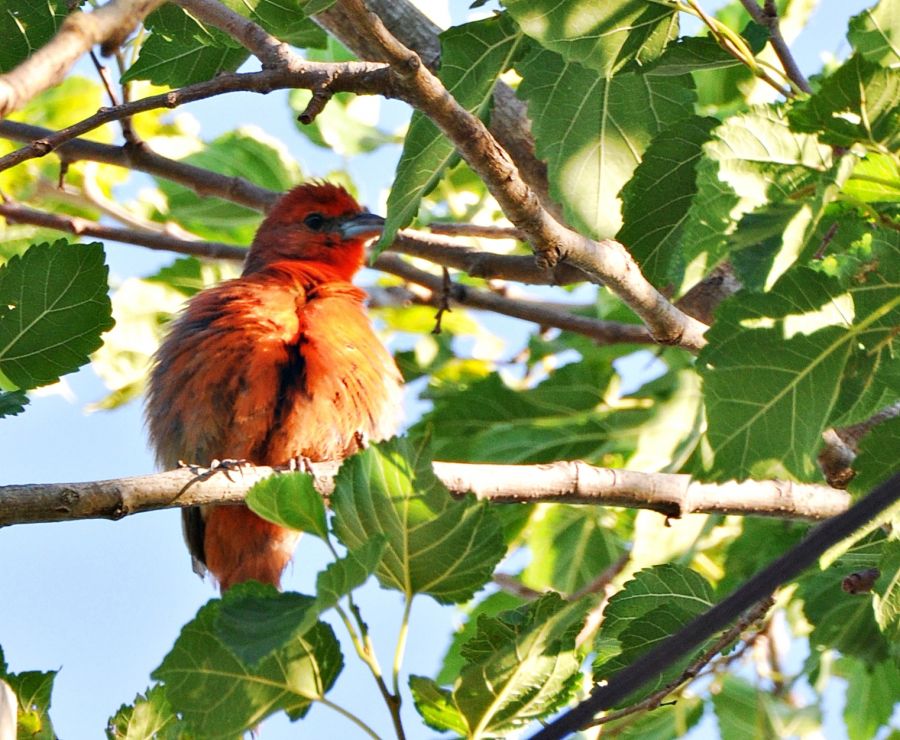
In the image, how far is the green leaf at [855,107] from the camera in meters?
2.34

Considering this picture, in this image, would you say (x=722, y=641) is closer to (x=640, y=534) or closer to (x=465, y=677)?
(x=465, y=677)

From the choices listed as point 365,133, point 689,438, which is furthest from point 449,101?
point 365,133

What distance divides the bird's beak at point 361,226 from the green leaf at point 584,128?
118 inches

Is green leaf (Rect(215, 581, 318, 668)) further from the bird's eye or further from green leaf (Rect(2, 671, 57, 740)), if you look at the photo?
the bird's eye

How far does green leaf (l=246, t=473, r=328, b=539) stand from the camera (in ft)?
7.32

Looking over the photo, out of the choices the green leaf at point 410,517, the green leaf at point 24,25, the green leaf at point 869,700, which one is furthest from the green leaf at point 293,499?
the green leaf at point 869,700

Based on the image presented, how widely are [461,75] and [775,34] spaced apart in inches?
30.6

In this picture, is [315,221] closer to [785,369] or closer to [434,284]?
[434,284]

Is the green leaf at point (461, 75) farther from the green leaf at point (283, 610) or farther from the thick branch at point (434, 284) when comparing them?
the thick branch at point (434, 284)

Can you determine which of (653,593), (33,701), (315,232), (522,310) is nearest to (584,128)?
(653,593)

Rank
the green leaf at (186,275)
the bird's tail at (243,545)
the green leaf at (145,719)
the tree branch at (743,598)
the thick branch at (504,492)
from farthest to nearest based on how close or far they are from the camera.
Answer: the green leaf at (186,275), the bird's tail at (243,545), the green leaf at (145,719), the thick branch at (504,492), the tree branch at (743,598)

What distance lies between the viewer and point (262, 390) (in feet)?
16.1

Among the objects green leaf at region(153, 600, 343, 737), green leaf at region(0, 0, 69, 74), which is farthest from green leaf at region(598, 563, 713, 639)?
green leaf at region(0, 0, 69, 74)

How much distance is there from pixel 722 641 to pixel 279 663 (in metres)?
1.20
